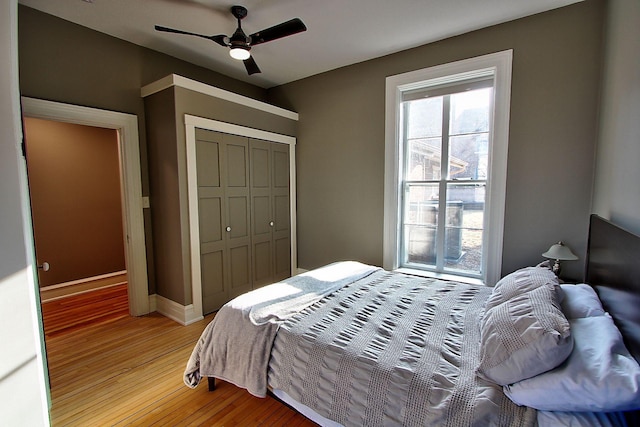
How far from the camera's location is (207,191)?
3070 mm

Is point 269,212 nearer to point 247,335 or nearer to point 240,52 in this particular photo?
point 240,52

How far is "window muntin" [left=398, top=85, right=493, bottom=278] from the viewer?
9.60 feet

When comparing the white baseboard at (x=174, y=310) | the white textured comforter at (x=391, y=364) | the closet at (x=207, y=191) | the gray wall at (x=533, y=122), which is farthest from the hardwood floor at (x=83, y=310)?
the gray wall at (x=533, y=122)

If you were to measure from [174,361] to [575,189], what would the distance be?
3.63 meters

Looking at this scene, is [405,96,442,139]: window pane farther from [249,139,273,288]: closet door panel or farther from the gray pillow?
the gray pillow

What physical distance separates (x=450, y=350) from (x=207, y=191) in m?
2.64

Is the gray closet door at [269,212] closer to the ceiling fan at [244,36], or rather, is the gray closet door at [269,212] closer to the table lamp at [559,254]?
the ceiling fan at [244,36]

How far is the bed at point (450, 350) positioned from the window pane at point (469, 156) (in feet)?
3.99

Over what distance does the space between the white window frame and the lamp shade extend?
17.4 inches

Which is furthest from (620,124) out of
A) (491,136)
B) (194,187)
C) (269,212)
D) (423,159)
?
(194,187)

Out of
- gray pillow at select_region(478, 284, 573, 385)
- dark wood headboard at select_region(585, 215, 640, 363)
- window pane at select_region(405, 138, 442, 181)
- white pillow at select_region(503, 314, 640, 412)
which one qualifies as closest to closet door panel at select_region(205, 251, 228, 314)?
window pane at select_region(405, 138, 442, 181)

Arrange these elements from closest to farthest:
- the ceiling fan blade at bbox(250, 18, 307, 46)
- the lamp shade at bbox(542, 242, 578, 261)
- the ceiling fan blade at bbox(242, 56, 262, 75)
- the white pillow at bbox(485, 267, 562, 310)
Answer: the white pillow at bbox(485, 267, 562, 310) → the ceiling fan blade at bbox(250, 18, 307, 46) → the lamp shade at bbox(542, 242, 578, 261) → the ceiling fan blade at bbox(242, 56, 262, 75)

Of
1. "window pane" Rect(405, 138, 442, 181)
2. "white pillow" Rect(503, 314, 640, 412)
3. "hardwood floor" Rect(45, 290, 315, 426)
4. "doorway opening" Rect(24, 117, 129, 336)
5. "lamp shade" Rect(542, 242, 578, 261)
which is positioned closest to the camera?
"white pillow" Rect(503, 314, 640, 412)

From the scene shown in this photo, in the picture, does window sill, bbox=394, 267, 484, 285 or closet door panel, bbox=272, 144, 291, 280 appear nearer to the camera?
window sill, bbox=394, 267, 484, 285
